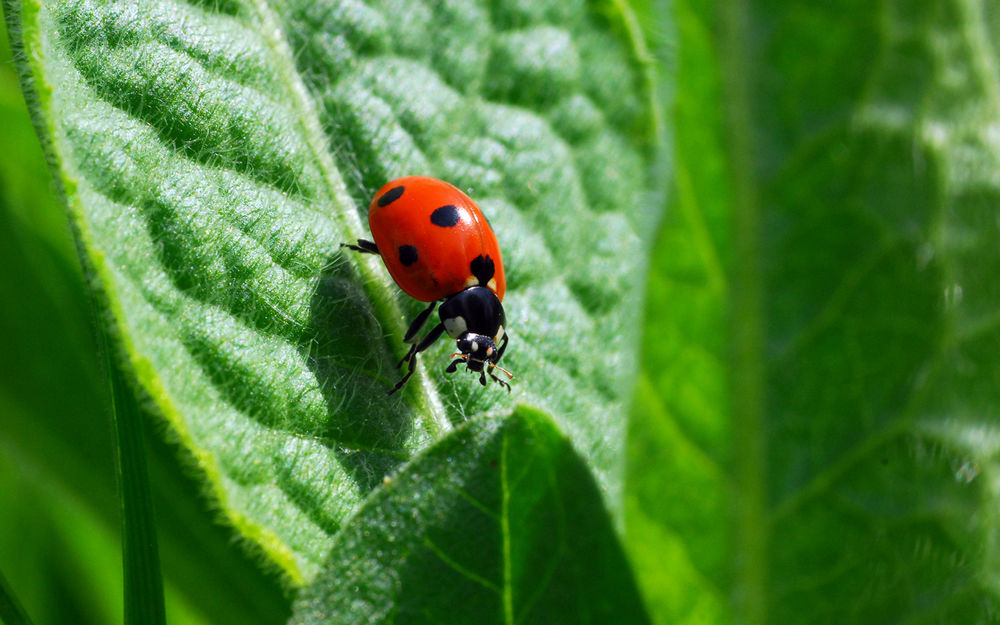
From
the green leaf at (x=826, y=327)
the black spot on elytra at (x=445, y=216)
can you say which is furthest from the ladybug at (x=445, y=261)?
the green leaf at (x=826, y=327)

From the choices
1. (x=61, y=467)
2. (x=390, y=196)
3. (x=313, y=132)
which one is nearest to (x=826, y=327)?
(x=390, y=196)

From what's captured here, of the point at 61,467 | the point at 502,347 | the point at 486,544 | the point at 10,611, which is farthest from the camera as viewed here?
the point at 61,467

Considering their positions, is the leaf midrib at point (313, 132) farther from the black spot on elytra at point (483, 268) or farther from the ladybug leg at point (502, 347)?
the black spot on elytra at point (483, 268)

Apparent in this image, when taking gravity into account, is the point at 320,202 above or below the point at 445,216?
above

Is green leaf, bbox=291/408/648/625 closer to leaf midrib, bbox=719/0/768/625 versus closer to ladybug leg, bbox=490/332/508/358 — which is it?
leaf midrib, bbox=719/0/768/625

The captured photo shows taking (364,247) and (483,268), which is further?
(483,268)

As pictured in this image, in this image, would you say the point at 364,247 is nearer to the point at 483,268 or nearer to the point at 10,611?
the point at 483,268
